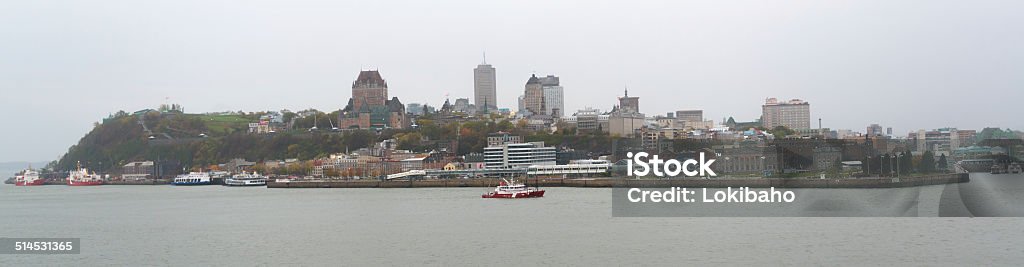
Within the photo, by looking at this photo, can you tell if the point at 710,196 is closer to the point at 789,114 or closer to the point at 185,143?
the point at 185,143

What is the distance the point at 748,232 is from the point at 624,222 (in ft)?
10.2

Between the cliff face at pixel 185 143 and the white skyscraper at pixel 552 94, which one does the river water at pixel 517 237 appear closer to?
the cliff face at pixel 185 143

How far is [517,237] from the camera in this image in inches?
828

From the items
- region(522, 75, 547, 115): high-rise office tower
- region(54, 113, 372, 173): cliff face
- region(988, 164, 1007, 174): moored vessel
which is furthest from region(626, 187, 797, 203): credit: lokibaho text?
region(522, 75, 547, 115): high-rise office tower

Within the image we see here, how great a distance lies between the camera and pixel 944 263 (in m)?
16.4

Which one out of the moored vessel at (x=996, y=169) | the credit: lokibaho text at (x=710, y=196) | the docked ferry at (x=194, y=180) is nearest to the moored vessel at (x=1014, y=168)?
the moored vessel at (x=996, y=169)

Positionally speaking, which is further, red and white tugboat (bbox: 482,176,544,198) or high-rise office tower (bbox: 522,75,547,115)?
high-rise office tower (bbox: 522,75,547,115)

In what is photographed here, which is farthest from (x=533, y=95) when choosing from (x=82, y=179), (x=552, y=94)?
(x=82, y=179)

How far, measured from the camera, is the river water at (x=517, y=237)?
58.1 ft

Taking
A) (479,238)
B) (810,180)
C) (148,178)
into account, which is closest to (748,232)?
(479,238)

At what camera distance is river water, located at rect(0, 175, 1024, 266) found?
17.7 m

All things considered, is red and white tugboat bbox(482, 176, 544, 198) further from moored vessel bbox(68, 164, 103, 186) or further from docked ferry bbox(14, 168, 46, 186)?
docked ferry bbox(14, 168, 46, 186)

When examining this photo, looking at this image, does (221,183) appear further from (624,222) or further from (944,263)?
(944,263)

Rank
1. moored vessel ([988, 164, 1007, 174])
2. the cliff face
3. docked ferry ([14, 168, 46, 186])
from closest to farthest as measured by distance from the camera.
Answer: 1. moored vessel ([988, 164, 1007, 174])
2. docked ferry ([14, 168, 46, 186])
3. the cliff face
